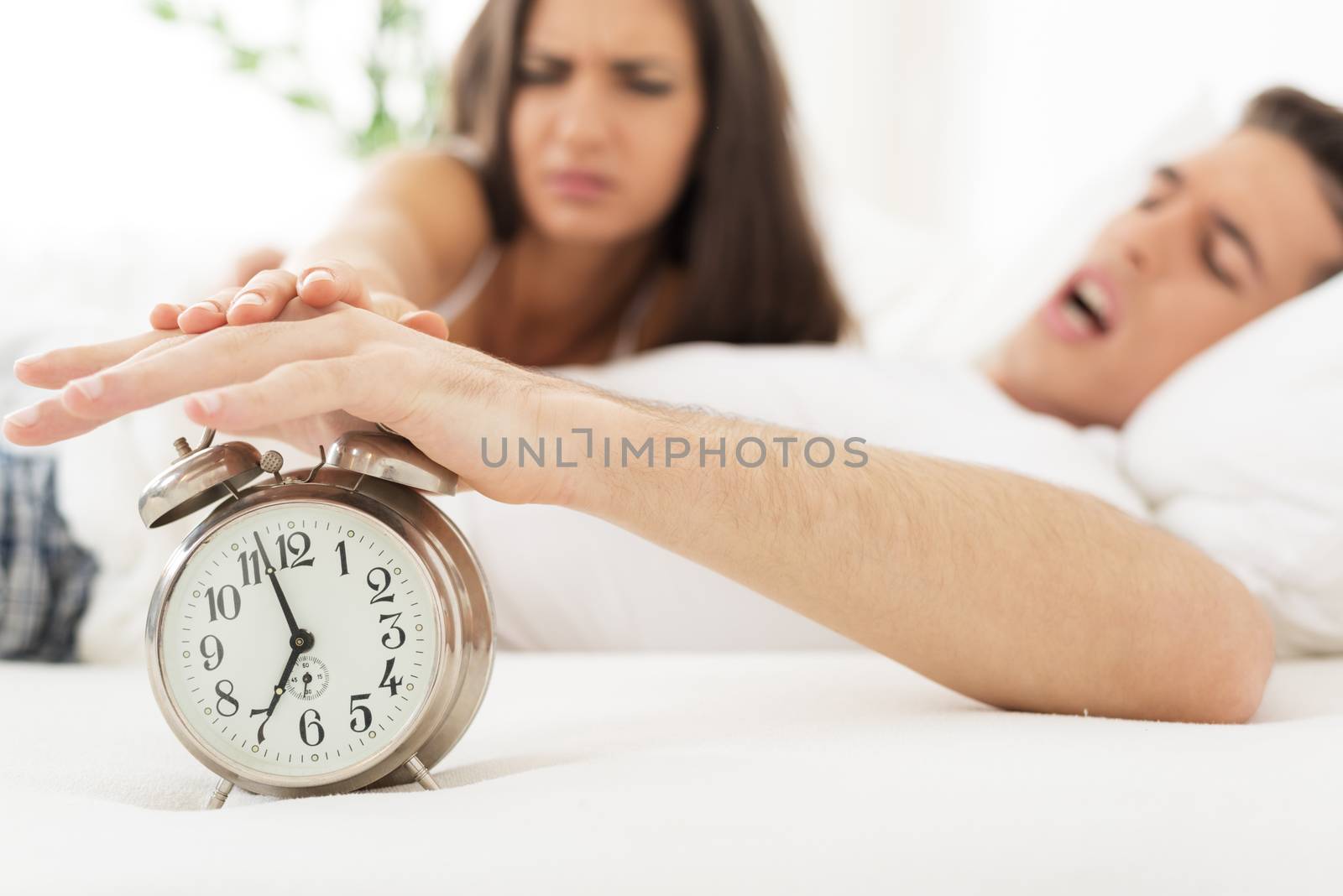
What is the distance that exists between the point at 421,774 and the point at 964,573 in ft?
1.54

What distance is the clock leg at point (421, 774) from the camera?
0.80 metres

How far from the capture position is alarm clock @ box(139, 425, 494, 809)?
2.60ft

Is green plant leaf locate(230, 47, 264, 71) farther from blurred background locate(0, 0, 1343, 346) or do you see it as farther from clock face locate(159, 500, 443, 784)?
clock face locate(159, 500, 443, 784)

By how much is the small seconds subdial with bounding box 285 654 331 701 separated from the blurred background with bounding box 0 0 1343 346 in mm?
2005

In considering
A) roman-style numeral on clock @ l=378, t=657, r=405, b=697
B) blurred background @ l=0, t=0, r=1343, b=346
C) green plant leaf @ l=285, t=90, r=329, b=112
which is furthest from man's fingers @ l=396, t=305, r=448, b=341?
green plant leaf @ l=285, t=90, r=329, b=112

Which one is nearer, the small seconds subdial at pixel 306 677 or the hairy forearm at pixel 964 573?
the small seconds subdial at pixel 306 677

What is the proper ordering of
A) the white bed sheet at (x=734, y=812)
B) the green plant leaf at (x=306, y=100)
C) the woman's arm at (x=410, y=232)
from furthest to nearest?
the green plant leaf at (x=306, y=100)
the woman's arm at (x=410, y=232)
the white bed sheet at (x=734, y=812)

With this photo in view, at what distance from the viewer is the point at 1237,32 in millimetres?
2439

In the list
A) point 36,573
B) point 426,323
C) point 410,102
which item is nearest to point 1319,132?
point 426,323

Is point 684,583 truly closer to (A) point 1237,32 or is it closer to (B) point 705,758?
(B) point 705,758

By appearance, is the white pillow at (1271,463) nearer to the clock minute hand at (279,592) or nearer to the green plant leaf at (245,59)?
the clock minute hand at (279,592)

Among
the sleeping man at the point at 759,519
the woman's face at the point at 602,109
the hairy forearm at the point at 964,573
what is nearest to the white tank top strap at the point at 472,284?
the woman's face at the point at 602,109

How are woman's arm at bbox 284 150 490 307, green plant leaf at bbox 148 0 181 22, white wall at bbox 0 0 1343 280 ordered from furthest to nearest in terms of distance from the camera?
green plant leaf at bbox 148 0 181 22, white wall at bbox 0 0 1343 280, woman's arm at bbox 284 150 490 307

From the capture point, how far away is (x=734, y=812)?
702mm
